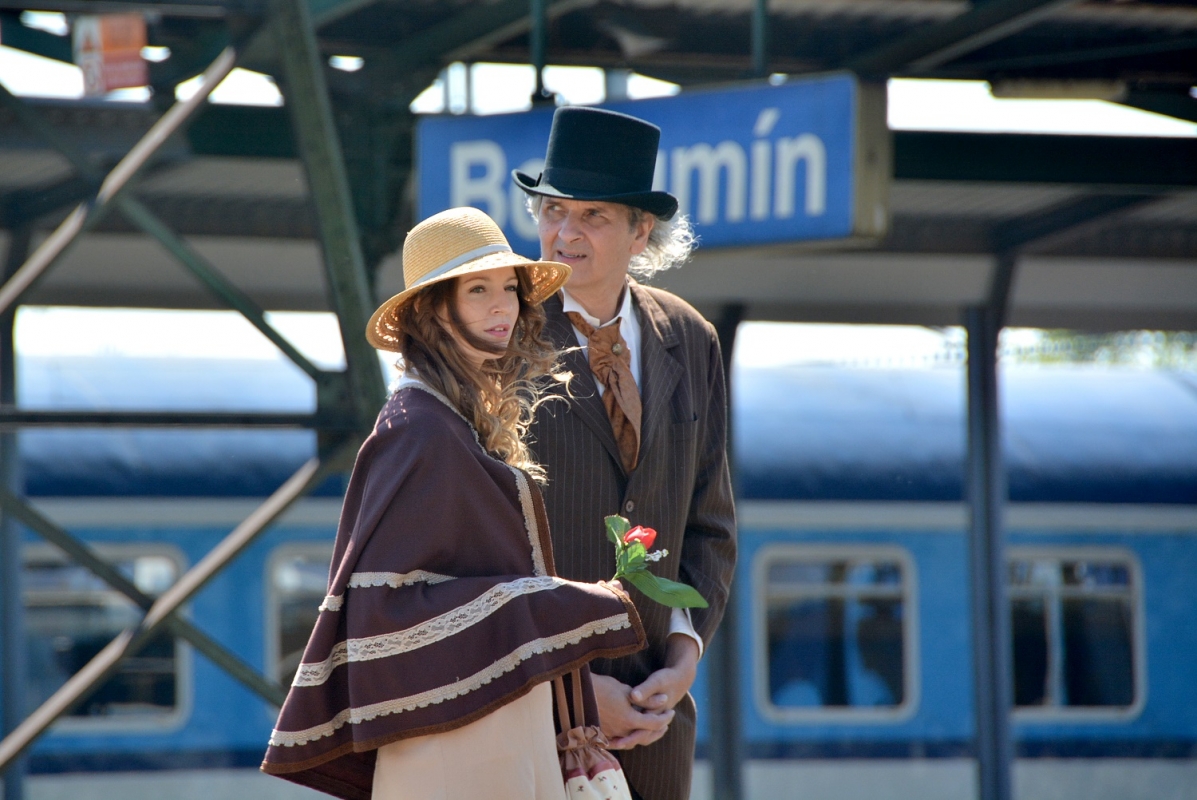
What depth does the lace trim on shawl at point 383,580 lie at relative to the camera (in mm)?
2051

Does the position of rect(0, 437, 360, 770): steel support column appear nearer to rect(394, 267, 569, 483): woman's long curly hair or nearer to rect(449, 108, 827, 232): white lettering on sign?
rect(449, 108, 827, 232): white lettering on sign

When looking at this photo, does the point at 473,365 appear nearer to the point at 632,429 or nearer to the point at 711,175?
the point at 632,429

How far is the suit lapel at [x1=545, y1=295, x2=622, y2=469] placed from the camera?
101 inches

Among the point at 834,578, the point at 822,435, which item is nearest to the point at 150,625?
→ the point at 834,578

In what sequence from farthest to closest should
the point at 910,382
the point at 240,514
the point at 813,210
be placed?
the point at 910,382
the point at 240,514
the point at 813,210

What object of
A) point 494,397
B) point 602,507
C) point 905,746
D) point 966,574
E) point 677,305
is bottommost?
point 905,746

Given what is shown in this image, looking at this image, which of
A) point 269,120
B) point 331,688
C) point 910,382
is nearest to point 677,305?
A: point 331,688

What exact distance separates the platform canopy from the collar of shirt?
1393 millimetres

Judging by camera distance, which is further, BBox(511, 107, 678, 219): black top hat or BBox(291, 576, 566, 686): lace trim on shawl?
BBox(511, 107, 678, 219): black top hat

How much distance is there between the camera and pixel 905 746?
8.16 m

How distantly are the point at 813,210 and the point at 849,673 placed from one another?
4.77m

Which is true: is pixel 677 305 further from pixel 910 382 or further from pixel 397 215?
pixel 910 382

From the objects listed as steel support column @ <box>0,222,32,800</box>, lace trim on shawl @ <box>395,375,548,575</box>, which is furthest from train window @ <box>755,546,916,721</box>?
lace trim on shawl @ <box>395,375,548,575</box>

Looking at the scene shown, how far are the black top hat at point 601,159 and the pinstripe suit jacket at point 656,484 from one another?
20 cm
